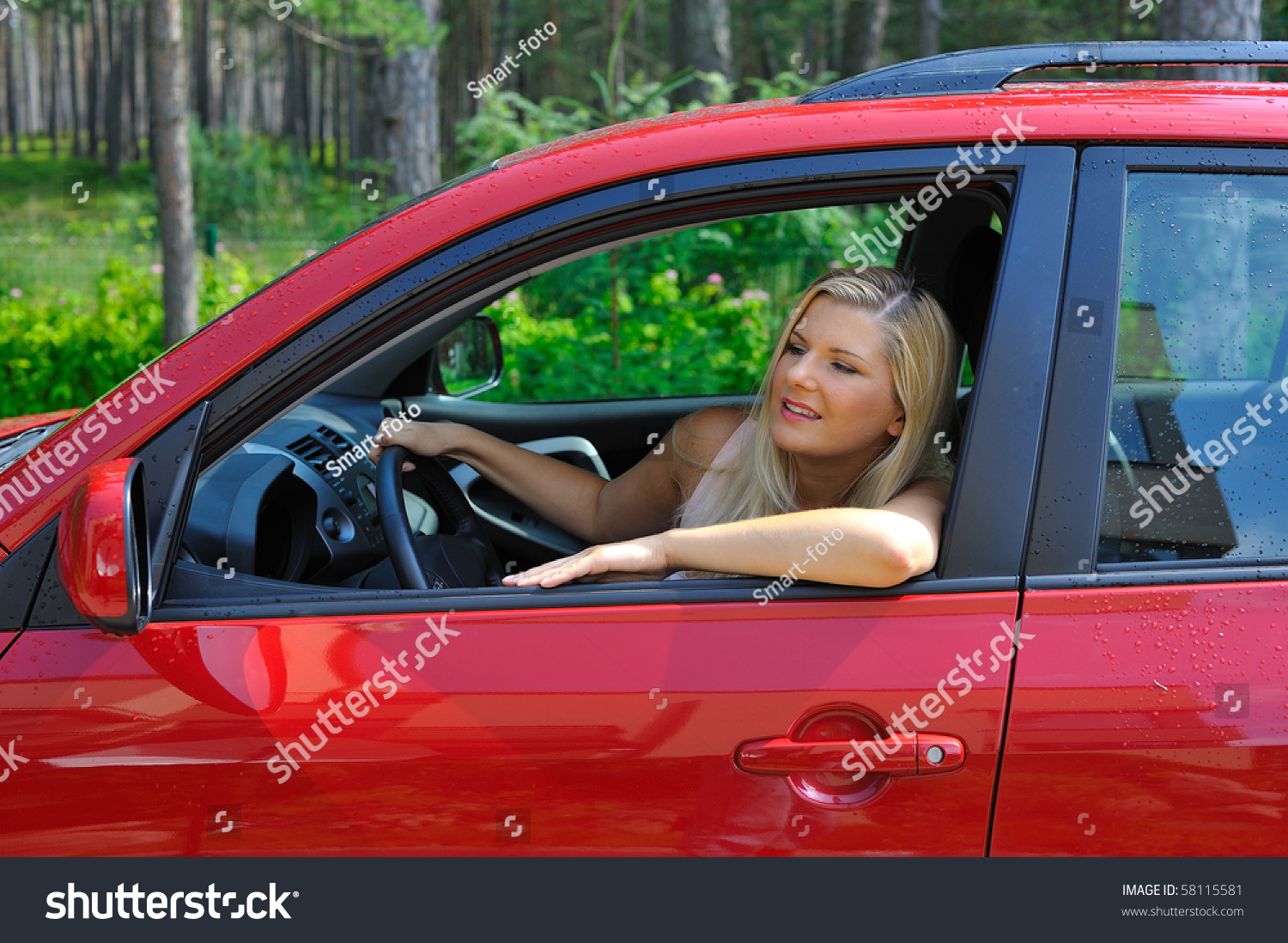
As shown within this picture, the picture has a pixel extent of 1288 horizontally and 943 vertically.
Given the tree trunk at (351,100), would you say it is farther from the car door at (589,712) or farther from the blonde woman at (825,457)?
the car door at (589,712)

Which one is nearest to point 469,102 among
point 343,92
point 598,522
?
point 343,92

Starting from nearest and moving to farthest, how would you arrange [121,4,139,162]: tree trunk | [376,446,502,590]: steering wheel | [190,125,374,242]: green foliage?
[376,446,502,590]: steering wheel, [190,125,374,242]: green foliage, [121,4,139,162]: tree trunk

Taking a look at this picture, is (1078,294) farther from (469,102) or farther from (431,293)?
(469,102)

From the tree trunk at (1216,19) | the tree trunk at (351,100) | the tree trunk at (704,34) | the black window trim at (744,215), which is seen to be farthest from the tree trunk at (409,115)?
the tree trunk at (351,100)

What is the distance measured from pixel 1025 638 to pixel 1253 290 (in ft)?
2.06

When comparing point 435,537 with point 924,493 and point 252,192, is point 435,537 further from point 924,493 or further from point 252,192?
point 252,192

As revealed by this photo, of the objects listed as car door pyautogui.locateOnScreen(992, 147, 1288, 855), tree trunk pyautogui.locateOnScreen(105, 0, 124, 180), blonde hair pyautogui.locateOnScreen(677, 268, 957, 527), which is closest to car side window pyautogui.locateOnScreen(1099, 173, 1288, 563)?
car door pyautogui.locateOnScreen(992, 147, 1288, 855)

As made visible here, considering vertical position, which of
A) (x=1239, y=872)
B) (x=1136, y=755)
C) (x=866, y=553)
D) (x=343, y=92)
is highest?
(x=343, y=92)

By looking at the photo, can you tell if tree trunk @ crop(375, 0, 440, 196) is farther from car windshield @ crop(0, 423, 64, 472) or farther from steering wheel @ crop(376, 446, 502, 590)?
steering wheel @ crop(376, 446, 502, 590)

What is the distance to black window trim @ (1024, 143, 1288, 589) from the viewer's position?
1389 millimetres

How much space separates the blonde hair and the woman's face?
20mm

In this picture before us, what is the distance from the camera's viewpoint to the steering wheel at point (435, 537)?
1807 millimetres

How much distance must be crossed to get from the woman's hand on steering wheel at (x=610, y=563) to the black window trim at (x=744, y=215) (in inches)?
2.2

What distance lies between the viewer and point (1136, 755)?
133cm
